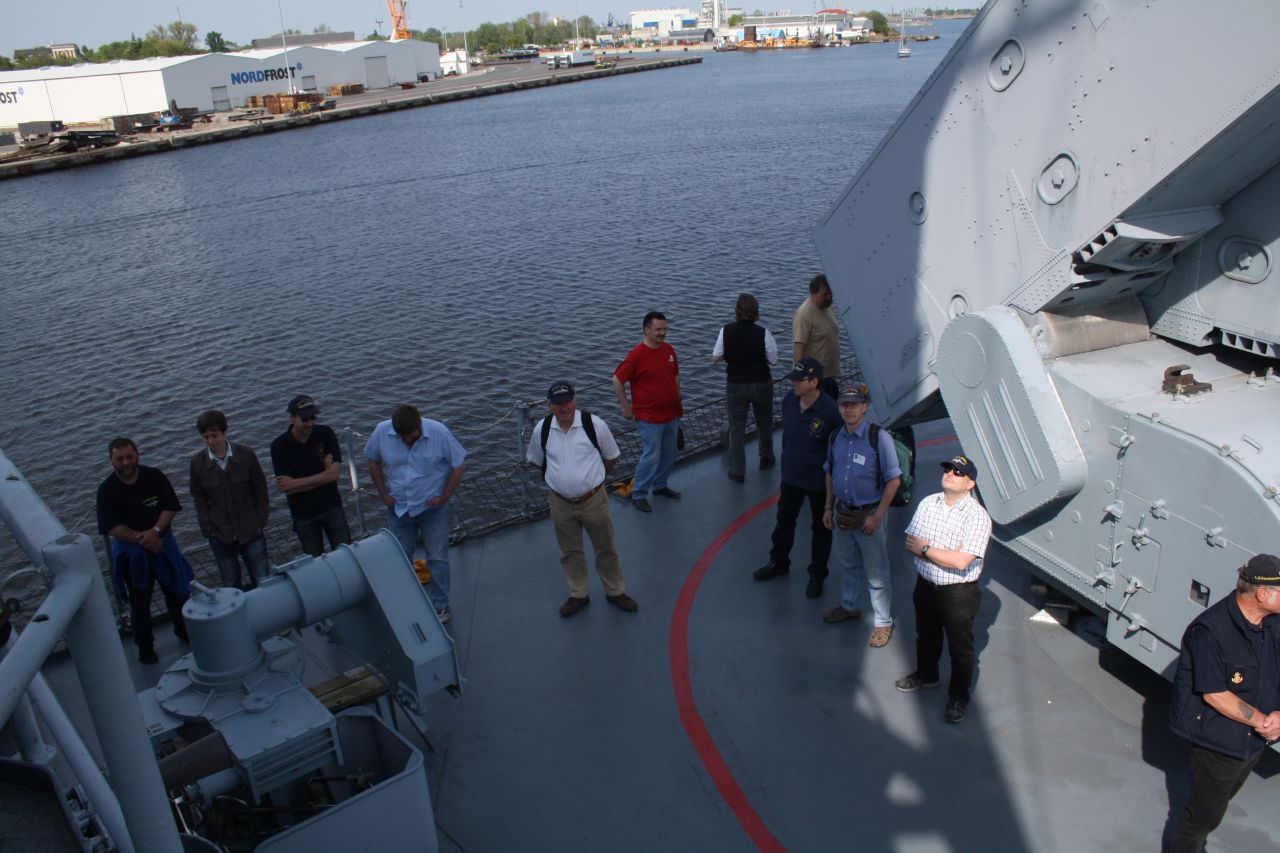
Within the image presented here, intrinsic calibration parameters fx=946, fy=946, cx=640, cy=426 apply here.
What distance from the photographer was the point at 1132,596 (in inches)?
214

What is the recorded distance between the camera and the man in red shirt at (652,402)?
26.9 ft

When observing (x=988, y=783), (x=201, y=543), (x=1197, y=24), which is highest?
(x=1197, y=24)

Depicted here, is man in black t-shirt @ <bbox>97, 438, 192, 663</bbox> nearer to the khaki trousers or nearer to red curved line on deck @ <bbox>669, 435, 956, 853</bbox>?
the khaki trousers

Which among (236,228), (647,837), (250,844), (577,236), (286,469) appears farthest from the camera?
(236,228)

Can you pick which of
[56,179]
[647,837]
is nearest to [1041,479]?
[647,837]

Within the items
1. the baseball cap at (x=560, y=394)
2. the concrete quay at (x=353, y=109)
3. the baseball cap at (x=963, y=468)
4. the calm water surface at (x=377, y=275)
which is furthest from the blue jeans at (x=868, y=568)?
the concrete quay at (x=353, y=109)

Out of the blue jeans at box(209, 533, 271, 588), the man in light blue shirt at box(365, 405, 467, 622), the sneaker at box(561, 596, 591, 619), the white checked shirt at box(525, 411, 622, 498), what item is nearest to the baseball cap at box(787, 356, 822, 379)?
the white checked shirt at box(525, 411, 622, 498)

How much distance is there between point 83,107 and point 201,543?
7257 centimetres

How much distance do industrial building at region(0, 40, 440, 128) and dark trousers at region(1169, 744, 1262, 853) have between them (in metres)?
82.3

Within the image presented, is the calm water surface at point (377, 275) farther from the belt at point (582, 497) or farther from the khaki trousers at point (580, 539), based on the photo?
the belt at point (582, 497)

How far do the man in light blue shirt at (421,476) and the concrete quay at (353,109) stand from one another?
5837 cm

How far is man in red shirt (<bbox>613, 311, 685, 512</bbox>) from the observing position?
821cm

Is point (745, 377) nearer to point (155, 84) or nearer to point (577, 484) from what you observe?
point (577, 484)

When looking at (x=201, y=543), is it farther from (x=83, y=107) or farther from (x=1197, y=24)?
(x=83, y=107)
